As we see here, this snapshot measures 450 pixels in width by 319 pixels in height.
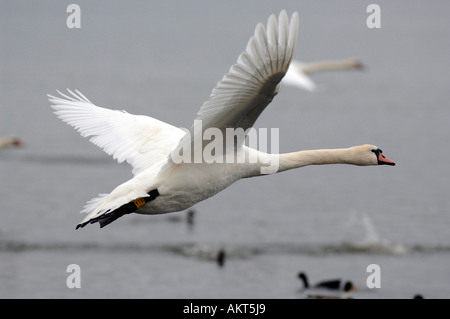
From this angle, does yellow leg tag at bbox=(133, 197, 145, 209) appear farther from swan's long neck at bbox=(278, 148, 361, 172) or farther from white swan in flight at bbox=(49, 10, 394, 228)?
swan's long neck at bbox=(278, 148, 361, 172)

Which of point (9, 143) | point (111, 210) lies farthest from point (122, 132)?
point (9, 143)

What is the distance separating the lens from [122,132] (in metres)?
10.2

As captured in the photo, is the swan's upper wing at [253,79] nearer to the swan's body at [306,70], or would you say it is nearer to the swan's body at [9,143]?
the swan's body at [306,70]

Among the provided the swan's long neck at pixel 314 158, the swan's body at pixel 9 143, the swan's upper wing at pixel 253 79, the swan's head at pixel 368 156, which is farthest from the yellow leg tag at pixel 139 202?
the swan's body at pixel 9 143

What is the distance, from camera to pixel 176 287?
15508 mm

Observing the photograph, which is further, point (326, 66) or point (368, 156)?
point (326, 66)

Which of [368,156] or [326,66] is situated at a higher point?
[326,66]

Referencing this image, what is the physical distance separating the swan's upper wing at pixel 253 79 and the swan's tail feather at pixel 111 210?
807 millimetres

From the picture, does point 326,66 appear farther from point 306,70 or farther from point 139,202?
point 139,202

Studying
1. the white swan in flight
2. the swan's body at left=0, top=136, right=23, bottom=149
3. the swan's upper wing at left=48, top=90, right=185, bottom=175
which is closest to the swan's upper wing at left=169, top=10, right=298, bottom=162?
the white swan in flight

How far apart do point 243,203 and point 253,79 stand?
14847 mm

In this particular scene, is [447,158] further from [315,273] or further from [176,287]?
[176,287]

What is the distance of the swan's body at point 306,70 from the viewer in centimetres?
1910
